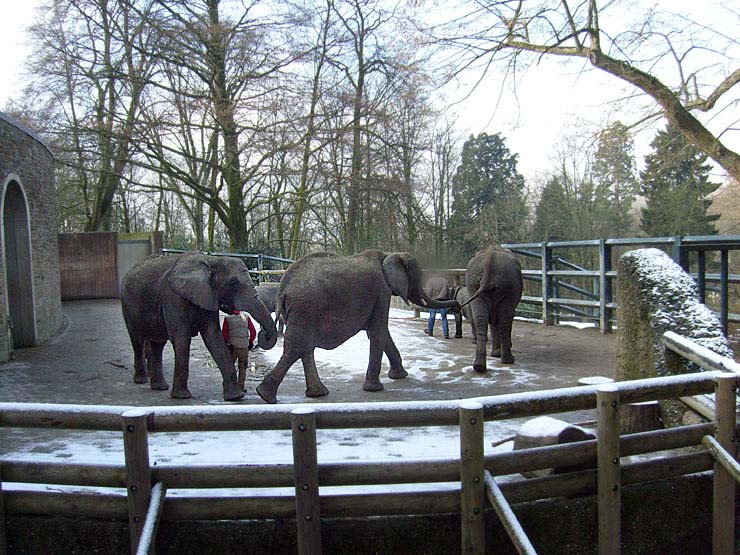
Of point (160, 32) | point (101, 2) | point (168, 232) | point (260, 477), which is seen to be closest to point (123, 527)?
point (260, 477)

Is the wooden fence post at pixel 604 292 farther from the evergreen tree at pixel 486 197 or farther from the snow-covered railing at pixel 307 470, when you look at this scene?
the evergreen tree at pixel 486 197

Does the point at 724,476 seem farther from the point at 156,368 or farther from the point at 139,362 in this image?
the point at 139,362

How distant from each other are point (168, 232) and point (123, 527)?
33.1 metres

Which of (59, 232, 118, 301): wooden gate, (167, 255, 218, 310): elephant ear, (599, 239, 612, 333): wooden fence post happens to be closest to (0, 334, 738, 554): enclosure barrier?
(167, 255, 218, 310): elephant ear

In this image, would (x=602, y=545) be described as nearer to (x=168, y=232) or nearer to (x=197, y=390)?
(x=197, y=390)

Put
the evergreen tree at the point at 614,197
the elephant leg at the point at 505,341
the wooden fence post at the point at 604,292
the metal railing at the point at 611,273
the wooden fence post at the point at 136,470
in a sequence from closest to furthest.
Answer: the wooden fence post at the point at 136,470, the metal railing at the point at 611,273, the elephant leg at the point at 505,341, the wooden fence post at the point at 604,292, the evergreen tree at the point at 614,197

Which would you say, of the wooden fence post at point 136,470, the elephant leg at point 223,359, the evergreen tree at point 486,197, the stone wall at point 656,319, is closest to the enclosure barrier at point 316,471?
the wooden fence post at point 136,470

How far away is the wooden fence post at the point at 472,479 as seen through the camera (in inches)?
141

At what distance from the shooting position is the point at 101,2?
19.7 m

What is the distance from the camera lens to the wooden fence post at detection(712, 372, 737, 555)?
4152 millimetres

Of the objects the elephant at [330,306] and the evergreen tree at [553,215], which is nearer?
the elephant at [330,306]

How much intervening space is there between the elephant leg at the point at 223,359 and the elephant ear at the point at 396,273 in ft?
6.58

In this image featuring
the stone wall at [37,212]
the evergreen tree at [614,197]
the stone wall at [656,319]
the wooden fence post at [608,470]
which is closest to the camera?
the wooden fence post at [608,470]

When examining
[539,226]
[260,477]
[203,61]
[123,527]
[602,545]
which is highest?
[203,61]
